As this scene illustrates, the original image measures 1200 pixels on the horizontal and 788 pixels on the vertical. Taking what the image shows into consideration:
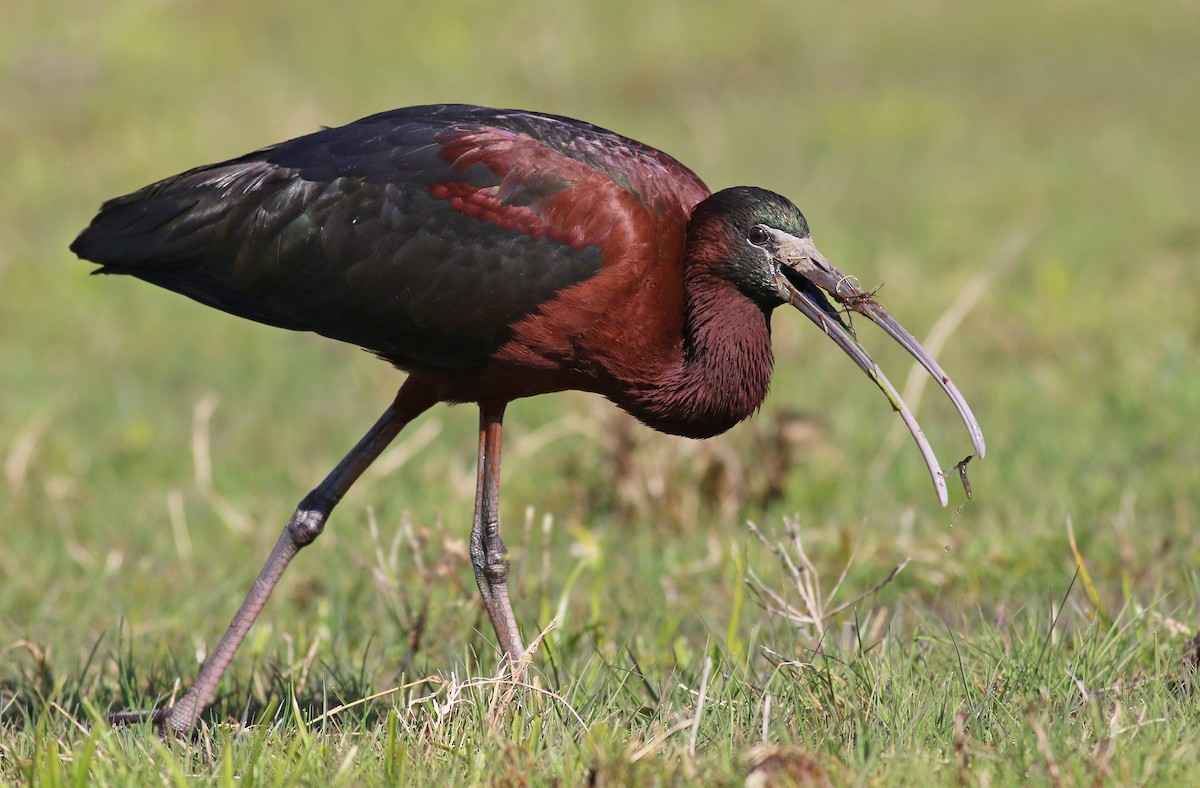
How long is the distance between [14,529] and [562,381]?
299 centimetres

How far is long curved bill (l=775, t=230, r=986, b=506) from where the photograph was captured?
12.6 feet

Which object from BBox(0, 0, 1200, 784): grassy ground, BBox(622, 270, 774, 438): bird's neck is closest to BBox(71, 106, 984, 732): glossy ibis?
BBox(622, 270, 774, 438): bird's neck

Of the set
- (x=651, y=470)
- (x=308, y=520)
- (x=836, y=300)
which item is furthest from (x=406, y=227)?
(x=651, y=470)

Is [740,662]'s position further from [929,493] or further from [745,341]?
[929,493]

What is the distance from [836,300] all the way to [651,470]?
2135 mm

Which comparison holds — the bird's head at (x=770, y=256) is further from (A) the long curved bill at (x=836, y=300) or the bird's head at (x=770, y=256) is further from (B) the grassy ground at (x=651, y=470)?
(B) the grassy ground at (x=651, y=470)

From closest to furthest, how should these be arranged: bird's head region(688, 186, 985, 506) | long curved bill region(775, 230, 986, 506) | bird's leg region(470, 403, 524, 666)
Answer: long curved bill region(775, 230, 986, 506) < bird's head region(688, 186, 985, 506) < bird's leg region(470, 403, 524, 666)

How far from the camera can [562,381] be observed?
13.8 ft

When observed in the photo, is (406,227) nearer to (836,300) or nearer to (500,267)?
(500,267)

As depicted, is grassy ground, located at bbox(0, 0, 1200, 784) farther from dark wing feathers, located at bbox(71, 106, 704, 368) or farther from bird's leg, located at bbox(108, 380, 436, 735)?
dark wing feathers, located at bbox(71, 106, 704, 368)

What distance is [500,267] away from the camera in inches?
163

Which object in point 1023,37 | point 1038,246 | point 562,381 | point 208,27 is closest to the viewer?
point 562,381

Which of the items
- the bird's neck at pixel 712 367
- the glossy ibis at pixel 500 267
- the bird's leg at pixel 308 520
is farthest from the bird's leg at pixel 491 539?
the bird's neck at pixel 712 367

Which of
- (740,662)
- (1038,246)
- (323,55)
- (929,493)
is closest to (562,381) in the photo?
(740,662)
